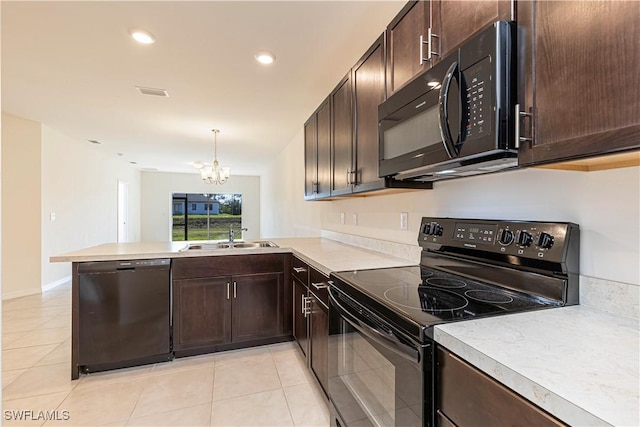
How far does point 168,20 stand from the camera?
2020 mm

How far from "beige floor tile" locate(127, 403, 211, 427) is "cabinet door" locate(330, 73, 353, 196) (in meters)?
1.71

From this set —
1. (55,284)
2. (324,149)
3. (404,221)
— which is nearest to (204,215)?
(55,284)

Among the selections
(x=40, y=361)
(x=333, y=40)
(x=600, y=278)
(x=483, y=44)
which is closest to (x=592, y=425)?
(x=600, y=278)

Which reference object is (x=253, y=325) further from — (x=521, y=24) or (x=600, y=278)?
(x=521, y=24)

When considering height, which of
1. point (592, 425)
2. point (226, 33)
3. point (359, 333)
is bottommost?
point (359, 333)

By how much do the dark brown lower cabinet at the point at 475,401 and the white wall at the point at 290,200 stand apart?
3.00m

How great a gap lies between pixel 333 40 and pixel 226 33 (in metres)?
0.78

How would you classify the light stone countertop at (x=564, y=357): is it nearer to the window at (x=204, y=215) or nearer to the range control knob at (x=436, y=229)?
the range control knob at (x=436, y=229)

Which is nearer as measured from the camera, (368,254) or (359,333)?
(359,333)

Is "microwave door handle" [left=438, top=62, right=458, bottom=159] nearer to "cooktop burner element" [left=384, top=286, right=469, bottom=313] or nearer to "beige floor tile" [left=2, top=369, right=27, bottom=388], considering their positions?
"cooktop burner element" [left=384, top=286, right=469, bottom=313]

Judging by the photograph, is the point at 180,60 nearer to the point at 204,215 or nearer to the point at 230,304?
the point at 230,304

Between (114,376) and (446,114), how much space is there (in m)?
2.82

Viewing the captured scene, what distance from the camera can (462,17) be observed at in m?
1.10

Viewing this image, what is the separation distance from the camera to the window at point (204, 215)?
952cm
